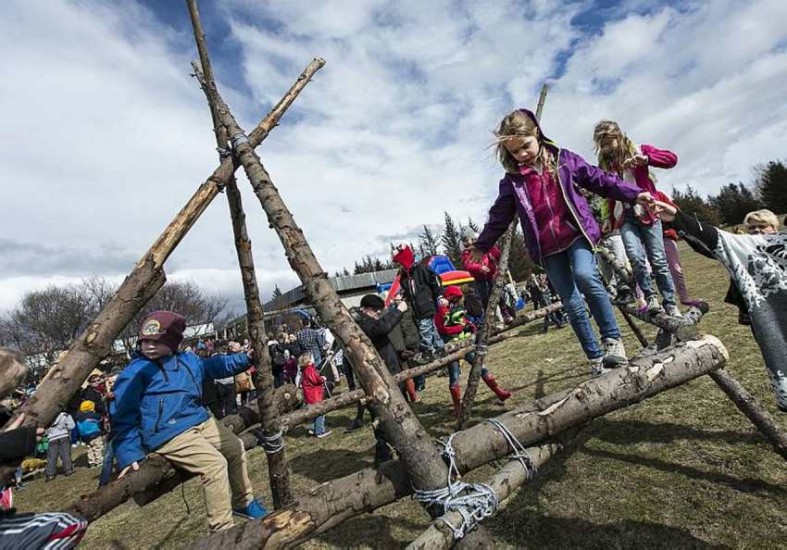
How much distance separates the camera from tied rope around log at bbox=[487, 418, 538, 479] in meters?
2.05

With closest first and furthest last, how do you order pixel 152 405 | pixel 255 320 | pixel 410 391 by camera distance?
pixel 152 405, pixel 255 320, pixel 410 391

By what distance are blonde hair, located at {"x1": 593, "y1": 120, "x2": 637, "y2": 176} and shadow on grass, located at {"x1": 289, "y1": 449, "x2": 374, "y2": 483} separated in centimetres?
435

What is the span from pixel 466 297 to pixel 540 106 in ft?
13.1

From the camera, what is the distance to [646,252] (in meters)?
4.39

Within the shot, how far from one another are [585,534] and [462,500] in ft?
5.42

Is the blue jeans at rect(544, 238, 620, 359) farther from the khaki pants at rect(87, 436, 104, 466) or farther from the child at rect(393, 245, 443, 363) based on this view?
the khaki pants at rect(87, 436, 104, 466)

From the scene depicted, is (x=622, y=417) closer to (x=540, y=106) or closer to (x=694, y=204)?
(x=540, y=106)

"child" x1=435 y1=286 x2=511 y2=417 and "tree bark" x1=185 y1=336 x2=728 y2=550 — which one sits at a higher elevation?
"child" x1=435 y1=286 x2=511 y2=417

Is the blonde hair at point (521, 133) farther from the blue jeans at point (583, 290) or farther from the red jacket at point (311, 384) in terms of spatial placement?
the red jacket at point (311, 384)

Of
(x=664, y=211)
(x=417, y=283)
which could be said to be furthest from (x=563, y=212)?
(x=417, y=283)

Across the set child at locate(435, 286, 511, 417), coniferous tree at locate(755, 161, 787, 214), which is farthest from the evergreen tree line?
child at locate(435, 286, 511, 417)

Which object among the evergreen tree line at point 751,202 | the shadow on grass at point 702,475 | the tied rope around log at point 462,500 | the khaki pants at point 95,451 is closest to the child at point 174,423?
the tied rope around log at point 462,500

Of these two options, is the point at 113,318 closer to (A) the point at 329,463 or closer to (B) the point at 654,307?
(B) the point at 654,307

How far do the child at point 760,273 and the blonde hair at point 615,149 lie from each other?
1989mm
